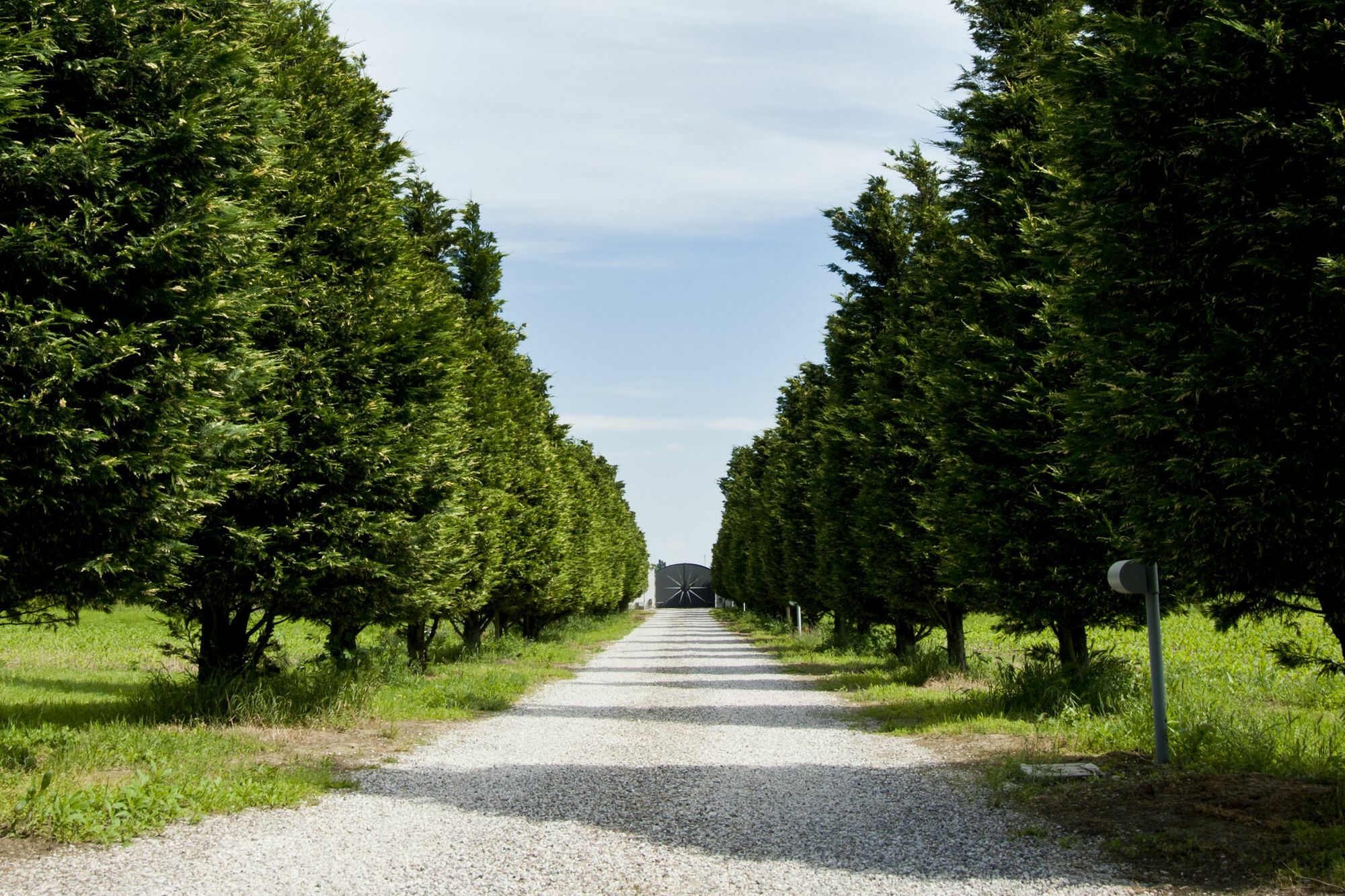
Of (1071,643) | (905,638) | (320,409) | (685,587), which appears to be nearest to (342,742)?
(320,409)

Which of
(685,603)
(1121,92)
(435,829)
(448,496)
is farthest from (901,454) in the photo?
(685,603)

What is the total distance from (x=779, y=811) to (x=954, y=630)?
35.7 feet

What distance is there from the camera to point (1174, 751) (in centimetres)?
823

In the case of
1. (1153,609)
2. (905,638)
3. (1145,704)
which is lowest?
(905,638)

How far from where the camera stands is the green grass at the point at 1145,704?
7.88 m

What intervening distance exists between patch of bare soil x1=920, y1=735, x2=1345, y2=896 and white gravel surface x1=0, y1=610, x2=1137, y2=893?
0.33 meters

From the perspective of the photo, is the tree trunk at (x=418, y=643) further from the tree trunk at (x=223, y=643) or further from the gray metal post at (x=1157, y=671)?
the gray metal post at (x=1157, y=671)

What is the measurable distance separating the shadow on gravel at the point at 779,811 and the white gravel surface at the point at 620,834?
0.8 inches

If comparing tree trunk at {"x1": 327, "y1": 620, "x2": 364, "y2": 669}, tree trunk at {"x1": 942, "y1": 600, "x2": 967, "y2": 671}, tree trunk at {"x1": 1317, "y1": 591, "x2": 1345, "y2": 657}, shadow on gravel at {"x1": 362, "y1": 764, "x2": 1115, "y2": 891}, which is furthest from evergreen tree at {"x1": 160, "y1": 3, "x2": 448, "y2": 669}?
tree trunk at {"x1": 942, "y1": 600, "x2": 967, "y2": 671}

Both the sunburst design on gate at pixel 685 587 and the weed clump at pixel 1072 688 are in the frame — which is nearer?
the weed clump at pixel 1072 688

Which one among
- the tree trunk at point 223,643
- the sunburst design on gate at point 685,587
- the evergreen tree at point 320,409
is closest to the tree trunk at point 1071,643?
the evergreen tree at point 320,409

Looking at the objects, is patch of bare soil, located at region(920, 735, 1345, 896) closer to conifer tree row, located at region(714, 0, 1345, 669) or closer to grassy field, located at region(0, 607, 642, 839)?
conifer tree row, located at region(714, 0, 1345, 669)

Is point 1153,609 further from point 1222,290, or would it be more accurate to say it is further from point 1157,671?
point 1222,290

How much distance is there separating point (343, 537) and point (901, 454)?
998 cm
